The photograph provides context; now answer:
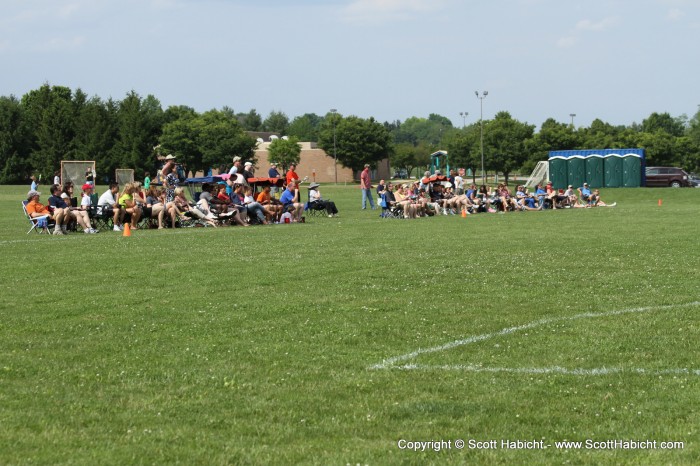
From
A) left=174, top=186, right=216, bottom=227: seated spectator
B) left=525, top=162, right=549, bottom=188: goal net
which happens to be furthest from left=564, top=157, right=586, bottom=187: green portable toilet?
left=174, top=186, right=216, bottom=227: seated spectator

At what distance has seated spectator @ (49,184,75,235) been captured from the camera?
2150 centimetres

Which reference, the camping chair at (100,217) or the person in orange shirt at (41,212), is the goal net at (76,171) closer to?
the camping chair at (100,217)

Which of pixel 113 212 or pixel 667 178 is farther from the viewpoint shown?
pixel 667 178

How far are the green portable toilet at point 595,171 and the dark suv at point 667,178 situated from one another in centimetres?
782

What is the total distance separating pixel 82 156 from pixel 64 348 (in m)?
78.8

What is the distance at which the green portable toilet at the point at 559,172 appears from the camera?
57.8 m

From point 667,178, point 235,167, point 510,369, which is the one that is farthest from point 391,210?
point 667,178

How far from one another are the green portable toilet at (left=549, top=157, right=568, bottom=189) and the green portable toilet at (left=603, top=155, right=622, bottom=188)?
8.31 ft

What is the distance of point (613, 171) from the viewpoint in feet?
188

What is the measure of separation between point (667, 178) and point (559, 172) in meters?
10.6

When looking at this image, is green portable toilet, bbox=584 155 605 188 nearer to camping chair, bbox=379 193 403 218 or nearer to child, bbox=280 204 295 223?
camping chair, bbox=379 193 403 218

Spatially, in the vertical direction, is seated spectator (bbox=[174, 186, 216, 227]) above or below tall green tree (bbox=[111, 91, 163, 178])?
below

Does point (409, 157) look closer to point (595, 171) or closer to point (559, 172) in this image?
point (559, 172)

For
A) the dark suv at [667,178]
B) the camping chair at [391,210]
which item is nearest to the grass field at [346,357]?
the camping chair at [391,210]
